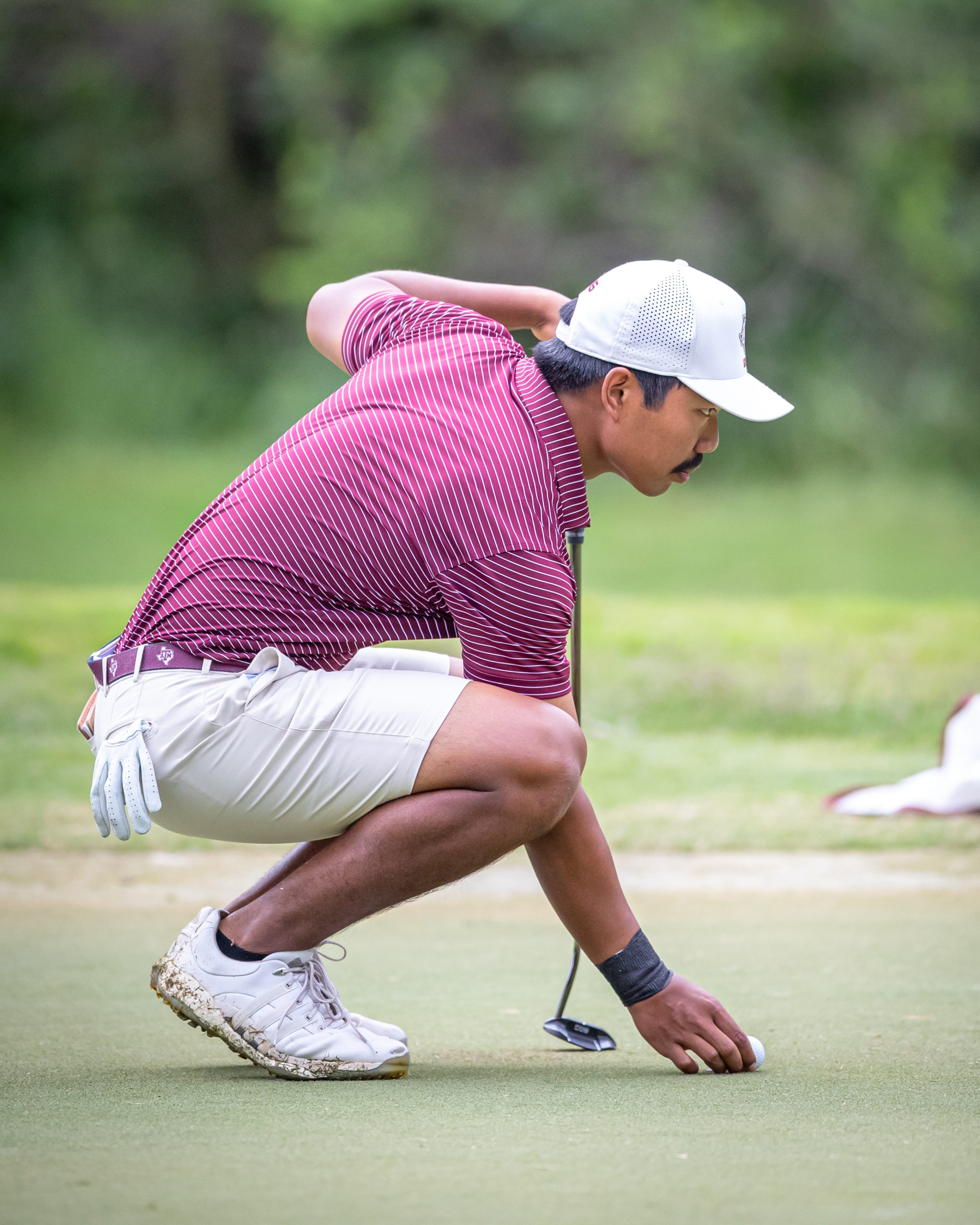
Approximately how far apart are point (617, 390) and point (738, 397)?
0.51 ft

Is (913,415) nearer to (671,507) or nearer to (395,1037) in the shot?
(671,507)

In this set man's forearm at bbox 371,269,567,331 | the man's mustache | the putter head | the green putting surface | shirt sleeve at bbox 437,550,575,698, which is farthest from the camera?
man's forearm at bbox 371,269,567,331

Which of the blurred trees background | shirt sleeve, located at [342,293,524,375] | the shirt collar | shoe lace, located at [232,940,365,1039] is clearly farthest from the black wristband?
the blurred trees background

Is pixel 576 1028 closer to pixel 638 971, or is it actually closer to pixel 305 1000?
pixel 638 971

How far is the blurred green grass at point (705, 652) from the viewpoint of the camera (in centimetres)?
448

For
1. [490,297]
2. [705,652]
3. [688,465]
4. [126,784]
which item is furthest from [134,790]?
[705,652]

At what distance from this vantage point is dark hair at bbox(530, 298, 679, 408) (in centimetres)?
215

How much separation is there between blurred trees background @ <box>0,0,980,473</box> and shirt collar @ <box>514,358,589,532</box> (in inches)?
469

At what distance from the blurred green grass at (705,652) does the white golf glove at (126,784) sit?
2.03 m

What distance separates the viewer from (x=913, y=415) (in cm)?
1409

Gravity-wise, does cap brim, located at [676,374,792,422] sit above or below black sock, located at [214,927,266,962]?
above

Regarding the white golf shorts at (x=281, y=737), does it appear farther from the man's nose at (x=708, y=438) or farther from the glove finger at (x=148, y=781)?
the man's nose at (x=708, y=438)

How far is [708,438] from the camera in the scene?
223 centimetres

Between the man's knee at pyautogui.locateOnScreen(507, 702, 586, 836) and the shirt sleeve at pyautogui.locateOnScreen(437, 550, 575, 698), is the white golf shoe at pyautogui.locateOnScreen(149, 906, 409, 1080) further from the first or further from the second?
the shirt sleeve at pyautogui.locateOnScreen(437, 550, 575, 698)
